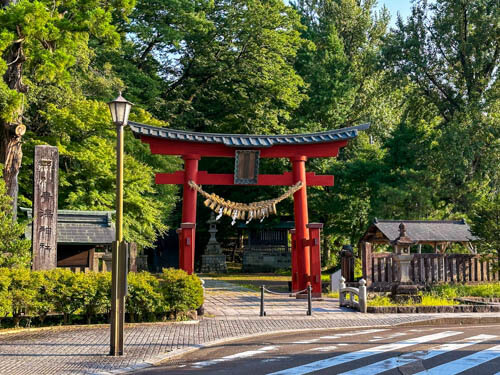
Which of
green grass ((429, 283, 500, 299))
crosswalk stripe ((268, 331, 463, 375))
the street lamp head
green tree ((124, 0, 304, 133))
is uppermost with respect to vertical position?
green tree ((124, 0, 304, 133))

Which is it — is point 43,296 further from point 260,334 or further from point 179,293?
point 260,334

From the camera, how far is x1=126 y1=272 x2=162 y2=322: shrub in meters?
15.5

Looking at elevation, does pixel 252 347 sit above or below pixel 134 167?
below

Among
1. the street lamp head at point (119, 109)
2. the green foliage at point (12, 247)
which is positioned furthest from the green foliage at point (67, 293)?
the street lamp head at point (119, 109)

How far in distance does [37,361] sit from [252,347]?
427 cm

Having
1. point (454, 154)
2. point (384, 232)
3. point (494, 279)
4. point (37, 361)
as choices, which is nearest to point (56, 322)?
point (37, 361)

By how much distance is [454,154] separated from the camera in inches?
1278

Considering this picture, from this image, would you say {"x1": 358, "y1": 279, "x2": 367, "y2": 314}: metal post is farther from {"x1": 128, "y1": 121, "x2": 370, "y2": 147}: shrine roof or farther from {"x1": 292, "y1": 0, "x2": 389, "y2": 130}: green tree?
{"x1": 292, "y1": 0, "x2": 389, "y2": 130}: green tree

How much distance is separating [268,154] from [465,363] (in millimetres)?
13793

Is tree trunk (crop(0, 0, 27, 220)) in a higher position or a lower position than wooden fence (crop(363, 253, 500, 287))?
higher

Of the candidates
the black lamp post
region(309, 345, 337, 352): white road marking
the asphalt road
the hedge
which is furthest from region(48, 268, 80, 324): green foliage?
region(309, 345, 337, 352): white road marking

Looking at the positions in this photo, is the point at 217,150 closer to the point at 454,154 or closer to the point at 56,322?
the point at 56,322

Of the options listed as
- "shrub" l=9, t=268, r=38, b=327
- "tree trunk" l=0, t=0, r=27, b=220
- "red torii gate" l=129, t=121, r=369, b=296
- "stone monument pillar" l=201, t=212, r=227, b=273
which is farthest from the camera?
"stone monument pillar" l=201, t=212, r=227, b=273

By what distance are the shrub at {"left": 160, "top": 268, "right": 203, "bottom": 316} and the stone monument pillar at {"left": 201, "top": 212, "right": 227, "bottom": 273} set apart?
24.1 meters
